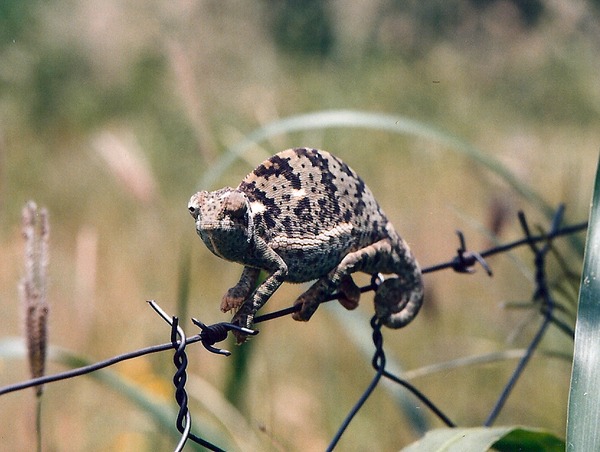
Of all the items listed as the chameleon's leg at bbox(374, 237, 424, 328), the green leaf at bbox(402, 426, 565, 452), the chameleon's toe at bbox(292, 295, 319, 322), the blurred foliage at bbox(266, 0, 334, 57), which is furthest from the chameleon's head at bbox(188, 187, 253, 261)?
the blurred foliage at bbox(266, 0, 334, 57)

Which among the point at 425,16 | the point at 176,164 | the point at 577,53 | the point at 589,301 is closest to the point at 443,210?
the point at 176,164

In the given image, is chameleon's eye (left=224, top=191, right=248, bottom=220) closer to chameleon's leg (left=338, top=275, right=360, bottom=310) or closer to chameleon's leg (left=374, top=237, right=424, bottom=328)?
chameleon's leg (left=338, top=275, right=360, bottom=310)

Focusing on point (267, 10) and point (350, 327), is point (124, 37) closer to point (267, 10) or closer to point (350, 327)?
point (267, 10)

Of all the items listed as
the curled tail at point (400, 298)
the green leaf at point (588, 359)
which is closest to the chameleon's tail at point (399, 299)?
the curled tail at point (400, 298)

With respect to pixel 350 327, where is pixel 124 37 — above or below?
above

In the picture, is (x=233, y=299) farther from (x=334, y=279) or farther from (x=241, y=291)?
(x=334, y=279)

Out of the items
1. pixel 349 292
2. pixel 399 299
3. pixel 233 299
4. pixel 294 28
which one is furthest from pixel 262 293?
pixel 294 28

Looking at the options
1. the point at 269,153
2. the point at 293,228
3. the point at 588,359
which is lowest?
the point at 588,359
